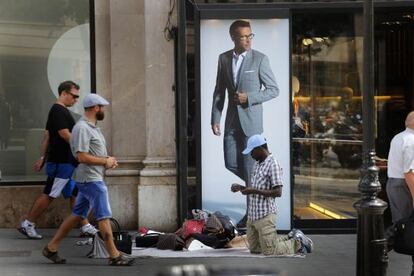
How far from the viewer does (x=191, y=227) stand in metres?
9.59

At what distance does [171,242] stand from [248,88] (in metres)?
2.50

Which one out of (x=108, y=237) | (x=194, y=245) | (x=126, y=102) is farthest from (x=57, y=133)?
(x=194, y=245)

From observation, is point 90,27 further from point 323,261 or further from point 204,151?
point 323,261

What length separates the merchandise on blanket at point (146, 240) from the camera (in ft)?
31.3

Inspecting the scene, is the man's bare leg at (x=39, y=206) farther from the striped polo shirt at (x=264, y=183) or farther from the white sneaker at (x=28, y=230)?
the striped polo shirt at (x=264, y=183)

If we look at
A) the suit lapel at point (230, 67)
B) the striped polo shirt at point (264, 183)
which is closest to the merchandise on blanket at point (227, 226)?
the striped polo shirt at point (264, 183)

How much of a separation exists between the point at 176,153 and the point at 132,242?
5.26 feet

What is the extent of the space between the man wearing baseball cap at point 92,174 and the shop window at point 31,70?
273 cm

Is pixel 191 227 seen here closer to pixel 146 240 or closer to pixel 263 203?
pixel 146 240

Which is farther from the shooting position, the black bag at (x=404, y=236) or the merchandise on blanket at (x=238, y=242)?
the merchandise on blanket at (x=238, y=242)

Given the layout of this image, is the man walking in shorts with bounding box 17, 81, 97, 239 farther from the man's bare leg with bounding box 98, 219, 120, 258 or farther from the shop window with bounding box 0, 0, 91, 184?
the man's bare leg with bounding box 98, 219, 120, 258

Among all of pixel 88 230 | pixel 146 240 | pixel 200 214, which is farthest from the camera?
pixel 200 214

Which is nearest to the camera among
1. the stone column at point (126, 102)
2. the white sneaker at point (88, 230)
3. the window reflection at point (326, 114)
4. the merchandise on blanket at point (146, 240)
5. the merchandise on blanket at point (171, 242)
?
the merchandise on blanket at point (171, 242)

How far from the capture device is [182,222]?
10312 mm
